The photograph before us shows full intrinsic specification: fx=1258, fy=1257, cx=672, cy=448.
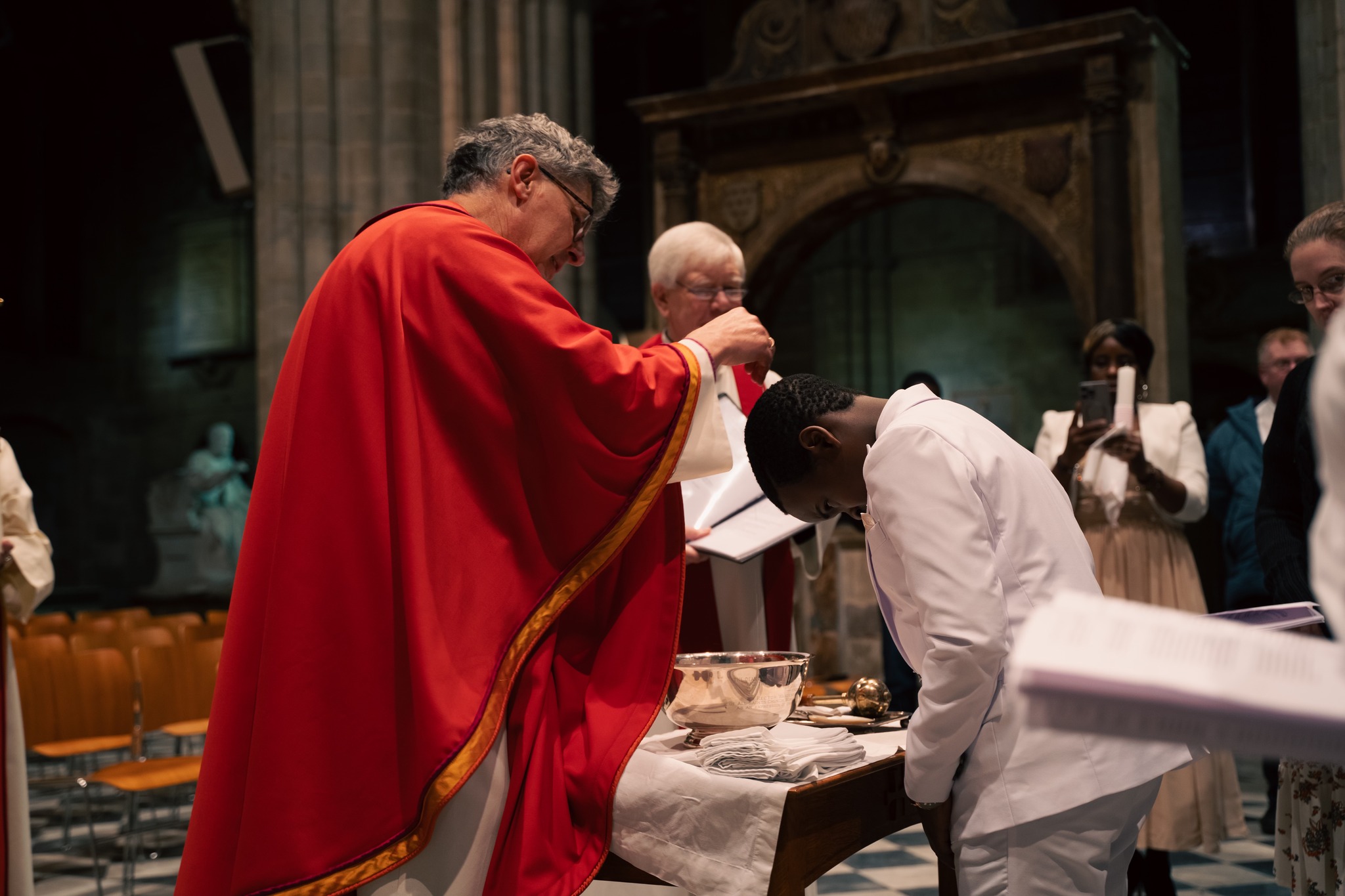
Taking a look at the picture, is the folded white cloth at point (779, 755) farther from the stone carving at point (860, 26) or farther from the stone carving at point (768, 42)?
the stone carving at point (768, 42)

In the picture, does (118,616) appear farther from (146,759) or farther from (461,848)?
(461,848)

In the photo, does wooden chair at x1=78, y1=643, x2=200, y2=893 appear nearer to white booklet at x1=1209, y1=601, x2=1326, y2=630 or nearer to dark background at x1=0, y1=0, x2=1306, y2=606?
white booklet at x1=1209, y1=601, x2=1326, y2=630

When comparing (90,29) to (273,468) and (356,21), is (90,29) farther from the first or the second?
(273,468)

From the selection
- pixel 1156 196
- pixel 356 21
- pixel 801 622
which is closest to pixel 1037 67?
pixel 1156 196

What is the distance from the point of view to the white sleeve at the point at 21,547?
4449mm

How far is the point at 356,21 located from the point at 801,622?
5132 mm

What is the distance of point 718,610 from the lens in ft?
10.8

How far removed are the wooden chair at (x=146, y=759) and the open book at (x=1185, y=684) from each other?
13.9 feet

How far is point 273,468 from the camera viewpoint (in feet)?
7.08

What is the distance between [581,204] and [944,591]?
1170 millimetres

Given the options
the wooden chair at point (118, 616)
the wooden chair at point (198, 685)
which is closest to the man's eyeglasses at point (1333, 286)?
the wooden chair at point (198, 685)

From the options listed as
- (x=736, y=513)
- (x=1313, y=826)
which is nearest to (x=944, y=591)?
(x=1313, y=826)

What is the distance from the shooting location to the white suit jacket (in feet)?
5.29

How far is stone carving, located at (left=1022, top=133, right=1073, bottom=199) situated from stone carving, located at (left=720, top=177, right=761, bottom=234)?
1783 millimetres
